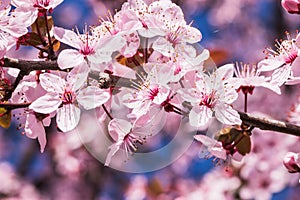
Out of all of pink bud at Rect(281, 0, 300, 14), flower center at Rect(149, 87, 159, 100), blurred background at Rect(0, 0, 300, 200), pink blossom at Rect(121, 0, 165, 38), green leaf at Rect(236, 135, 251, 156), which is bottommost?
blurred background at Rect(0, 0, 300, 200)

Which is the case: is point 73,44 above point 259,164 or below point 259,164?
above

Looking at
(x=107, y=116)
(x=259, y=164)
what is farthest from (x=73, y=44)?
(x=259, y=164)

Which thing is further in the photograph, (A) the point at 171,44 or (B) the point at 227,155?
(B) the point at 227,155

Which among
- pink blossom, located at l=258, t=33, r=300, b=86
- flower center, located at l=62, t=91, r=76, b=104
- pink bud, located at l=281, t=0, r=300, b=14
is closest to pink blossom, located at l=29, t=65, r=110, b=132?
flower center, located at l=62, t=91, r=76, b=104

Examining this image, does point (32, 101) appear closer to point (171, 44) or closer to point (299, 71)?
point (171, 44)

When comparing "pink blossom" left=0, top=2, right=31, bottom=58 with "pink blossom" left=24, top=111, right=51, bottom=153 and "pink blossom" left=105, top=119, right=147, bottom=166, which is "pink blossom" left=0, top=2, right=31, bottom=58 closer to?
"pink blossom" left=24, top=111, right=51, bottom=153

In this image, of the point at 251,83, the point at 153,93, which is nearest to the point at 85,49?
the point at 153,93
